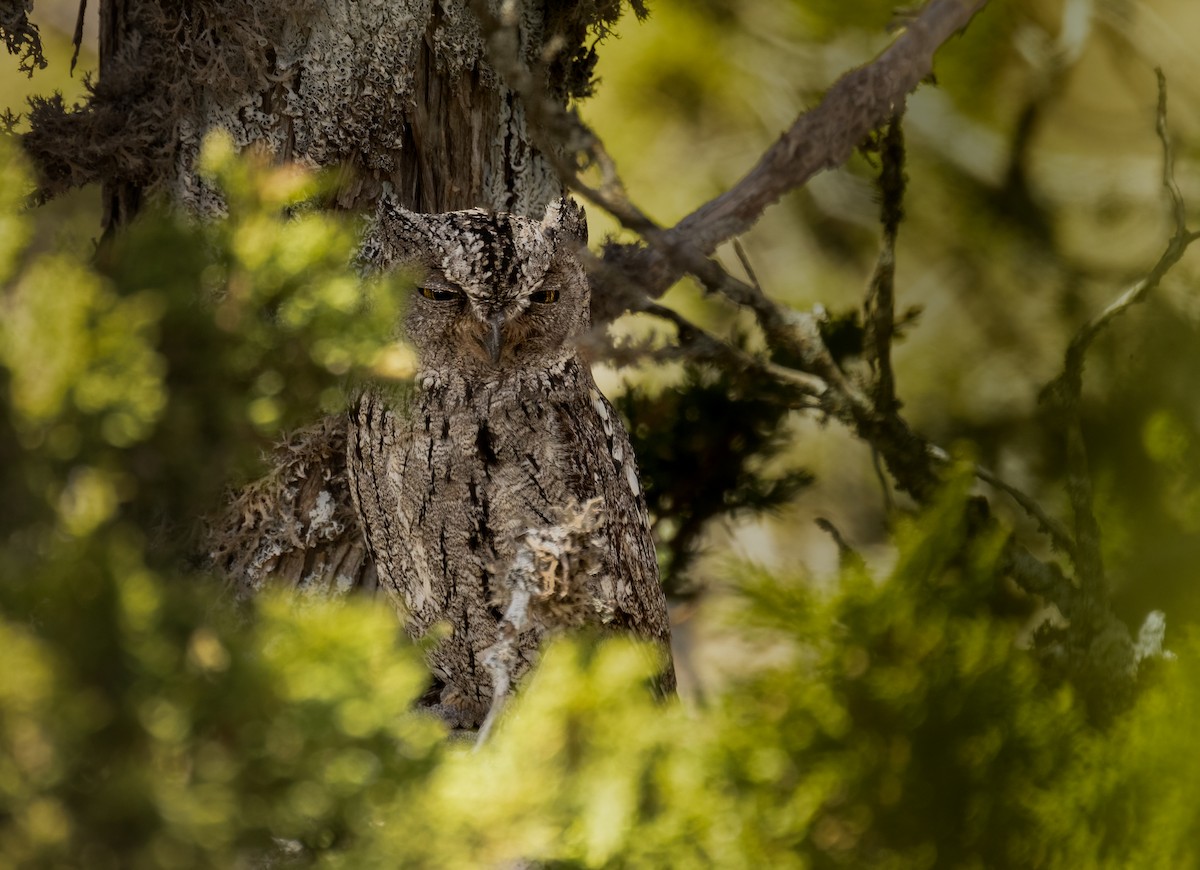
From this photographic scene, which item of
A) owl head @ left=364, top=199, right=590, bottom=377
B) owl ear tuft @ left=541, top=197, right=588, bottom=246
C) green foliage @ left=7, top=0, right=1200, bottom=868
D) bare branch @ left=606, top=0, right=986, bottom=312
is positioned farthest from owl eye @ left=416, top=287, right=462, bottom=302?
green foliage @ left=7, top=0, right=1200, bottom=868

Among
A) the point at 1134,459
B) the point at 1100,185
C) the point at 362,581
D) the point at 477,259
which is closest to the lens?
the point at 1134,459

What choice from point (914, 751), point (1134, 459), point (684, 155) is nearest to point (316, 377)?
point (914, 751)

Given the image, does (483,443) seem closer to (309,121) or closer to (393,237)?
(393,237)

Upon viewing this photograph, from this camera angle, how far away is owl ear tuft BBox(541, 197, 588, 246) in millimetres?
1284

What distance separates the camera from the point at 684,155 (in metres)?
2.38

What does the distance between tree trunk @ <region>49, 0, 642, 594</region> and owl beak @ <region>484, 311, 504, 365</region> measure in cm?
27

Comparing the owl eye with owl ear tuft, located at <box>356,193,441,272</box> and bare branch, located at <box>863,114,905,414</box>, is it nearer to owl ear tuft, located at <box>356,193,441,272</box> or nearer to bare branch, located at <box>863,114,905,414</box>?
owl ear tuft, located at <box>356,193,441,272</box>

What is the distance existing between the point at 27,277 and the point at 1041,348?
186 centimetres

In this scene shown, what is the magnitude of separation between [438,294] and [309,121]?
12.0 inches

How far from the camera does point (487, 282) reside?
4.02 feet

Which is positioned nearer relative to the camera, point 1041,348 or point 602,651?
point 602,651

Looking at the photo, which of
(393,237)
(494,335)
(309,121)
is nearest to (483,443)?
(494,335)

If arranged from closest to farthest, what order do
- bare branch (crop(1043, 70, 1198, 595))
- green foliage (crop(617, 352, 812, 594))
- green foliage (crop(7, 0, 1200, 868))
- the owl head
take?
1. green foliage (crop(7, 0, 1200, 868))
2. bare branch (crop(1043, 70, 1198, 595))
3. the owl head
4. green foliage (crop(617, 352, 812, 594))

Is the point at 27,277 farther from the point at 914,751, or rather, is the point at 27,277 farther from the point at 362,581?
the point at 362,581
